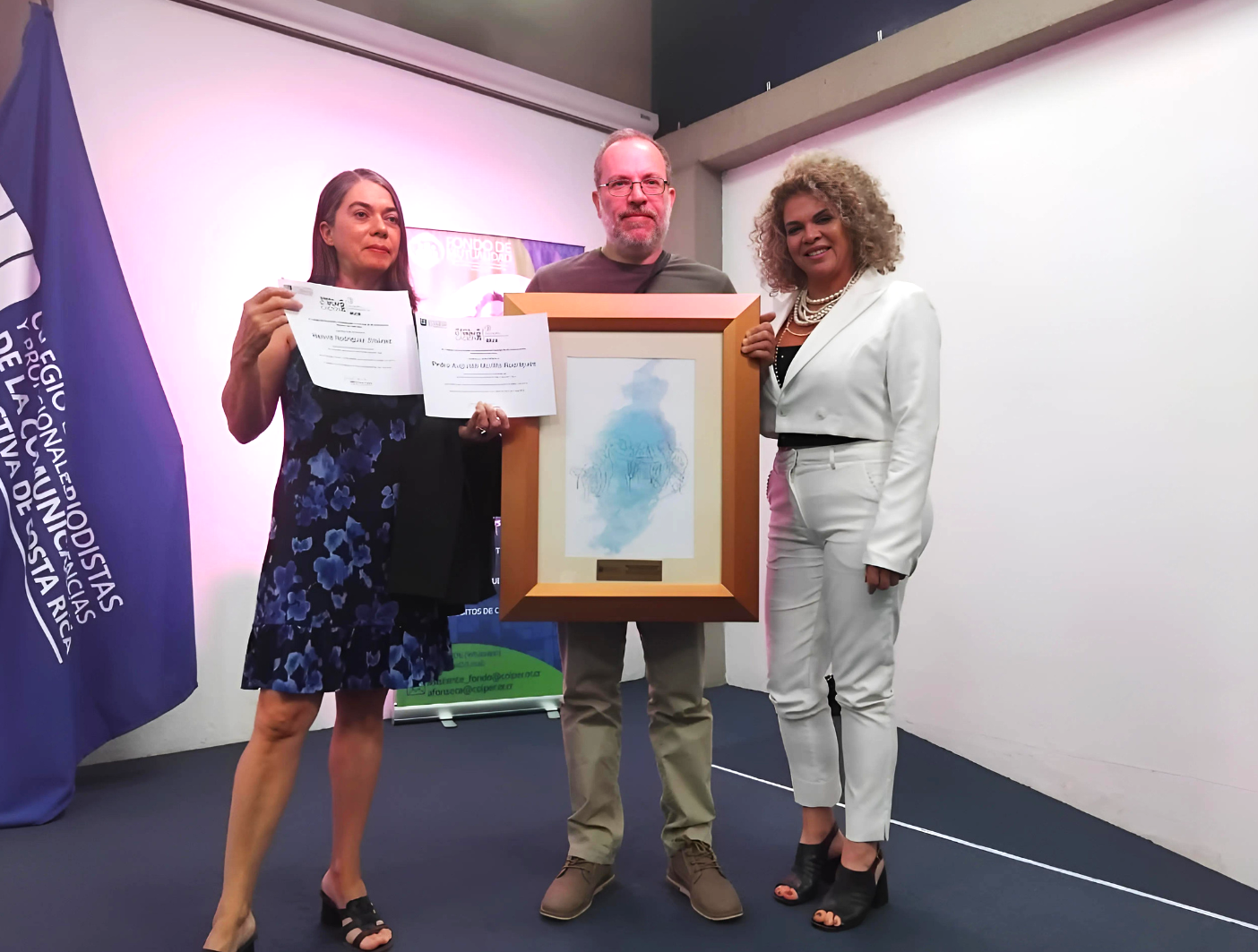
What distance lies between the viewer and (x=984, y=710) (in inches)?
124

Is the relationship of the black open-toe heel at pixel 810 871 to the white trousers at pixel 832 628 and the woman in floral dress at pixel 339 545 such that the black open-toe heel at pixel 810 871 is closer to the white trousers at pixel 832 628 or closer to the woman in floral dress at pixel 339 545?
the white trousers at pixel 832 628

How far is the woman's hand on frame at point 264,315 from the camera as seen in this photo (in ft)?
5.03

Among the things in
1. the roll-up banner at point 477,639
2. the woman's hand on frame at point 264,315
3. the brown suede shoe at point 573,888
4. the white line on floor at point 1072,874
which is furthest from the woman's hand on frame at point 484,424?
the roll-up banner at point 477,639

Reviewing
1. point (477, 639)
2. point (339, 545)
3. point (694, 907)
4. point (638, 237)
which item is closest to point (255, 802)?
point (339, 545)

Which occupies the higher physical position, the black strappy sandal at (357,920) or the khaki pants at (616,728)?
the khaki pants at (616,728)

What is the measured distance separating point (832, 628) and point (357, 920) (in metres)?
1.16

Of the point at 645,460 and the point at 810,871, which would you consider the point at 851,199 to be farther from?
the point at 810,871

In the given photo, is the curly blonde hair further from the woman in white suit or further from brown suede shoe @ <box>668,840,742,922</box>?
brown suede shoe @ <box>668,840,742,922</box>

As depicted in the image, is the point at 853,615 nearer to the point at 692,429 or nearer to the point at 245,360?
the point at 692,429

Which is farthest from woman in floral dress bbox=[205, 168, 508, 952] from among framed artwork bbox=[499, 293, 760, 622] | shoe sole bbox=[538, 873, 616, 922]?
shoe sole bbox=[538, 873, 616, 922]

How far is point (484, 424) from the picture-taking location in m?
1.69

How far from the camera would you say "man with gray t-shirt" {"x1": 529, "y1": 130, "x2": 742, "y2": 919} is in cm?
196

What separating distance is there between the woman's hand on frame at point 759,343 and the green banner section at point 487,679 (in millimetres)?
2320

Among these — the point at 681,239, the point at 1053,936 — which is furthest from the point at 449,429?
the point at 681,239
